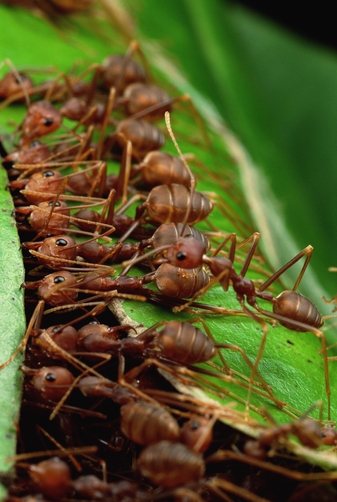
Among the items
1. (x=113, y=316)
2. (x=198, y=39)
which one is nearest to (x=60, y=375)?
(x=113, y=316)

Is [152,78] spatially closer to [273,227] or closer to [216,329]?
[273,227]

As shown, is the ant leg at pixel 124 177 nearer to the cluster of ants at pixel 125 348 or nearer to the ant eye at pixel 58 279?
the cluster of ants at pixel 125 348

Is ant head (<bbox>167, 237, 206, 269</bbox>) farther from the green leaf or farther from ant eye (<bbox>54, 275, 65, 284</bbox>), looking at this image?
the green leaf

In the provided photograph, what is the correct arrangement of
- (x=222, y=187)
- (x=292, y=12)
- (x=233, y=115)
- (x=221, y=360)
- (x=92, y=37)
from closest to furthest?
1. (x=221, y=360)
2. (x=222, y=187)
3. (x=92, y=37)
4. (x=233, y=115)
5. (x=292, y=12)

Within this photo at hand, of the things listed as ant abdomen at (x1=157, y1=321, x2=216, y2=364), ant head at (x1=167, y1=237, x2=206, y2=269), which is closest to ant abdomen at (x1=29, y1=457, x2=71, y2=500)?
ant abdomen at (x1=157, y1=321, x2=216, y2=364)

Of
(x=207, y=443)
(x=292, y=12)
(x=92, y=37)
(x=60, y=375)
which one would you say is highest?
(x=292, y=12)

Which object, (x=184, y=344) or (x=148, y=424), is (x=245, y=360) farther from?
(x=148, y=424)
